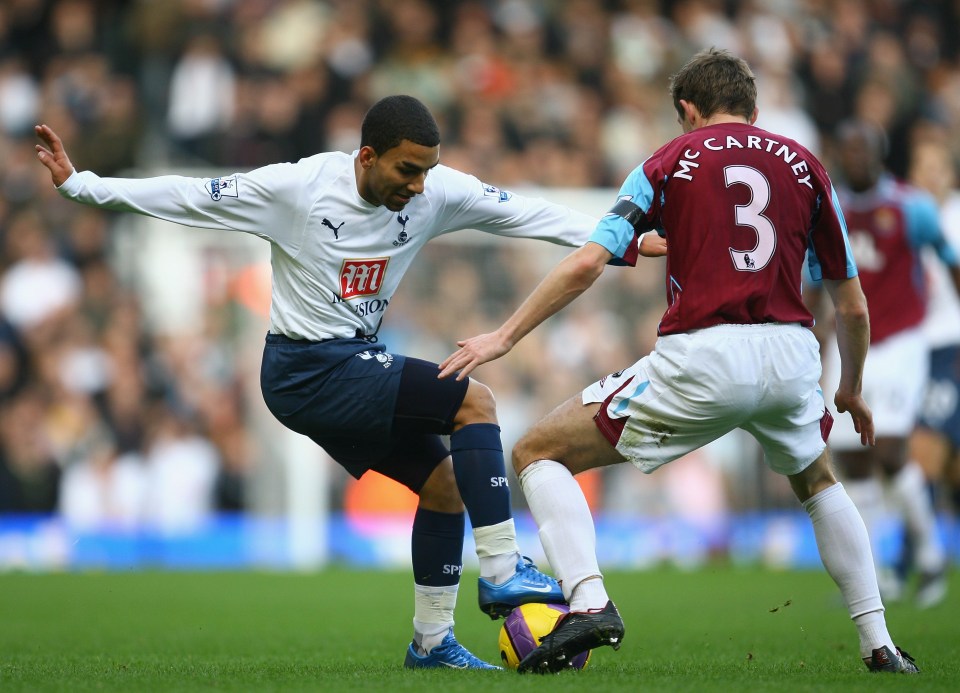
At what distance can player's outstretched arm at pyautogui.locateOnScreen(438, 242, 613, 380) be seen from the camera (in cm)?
490

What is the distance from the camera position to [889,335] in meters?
9.37

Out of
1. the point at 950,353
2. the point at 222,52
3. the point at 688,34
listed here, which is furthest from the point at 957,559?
the point at 222,52

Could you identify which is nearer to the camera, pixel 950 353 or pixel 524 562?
pixel 524 562

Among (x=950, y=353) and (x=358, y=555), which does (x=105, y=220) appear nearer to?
(x=358, y=555)

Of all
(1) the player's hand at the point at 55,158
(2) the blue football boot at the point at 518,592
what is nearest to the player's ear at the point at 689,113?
(2) the blue football boot at the point at 518,592

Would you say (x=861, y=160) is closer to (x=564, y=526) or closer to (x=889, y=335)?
(x=889, y=335)

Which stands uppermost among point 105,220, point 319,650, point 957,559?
point 105,220

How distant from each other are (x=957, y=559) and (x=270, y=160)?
861cm

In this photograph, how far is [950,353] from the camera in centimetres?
1127

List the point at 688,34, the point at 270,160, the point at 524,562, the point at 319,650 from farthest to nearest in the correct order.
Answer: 1. the point at 688,34
2. the point at 270,160
3. the point at 319,650
4. the point at 524,562

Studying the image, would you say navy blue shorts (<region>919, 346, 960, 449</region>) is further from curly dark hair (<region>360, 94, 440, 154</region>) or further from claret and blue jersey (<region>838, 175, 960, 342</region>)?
curly dark hair (<region>360, 94, 440, 154</region>)

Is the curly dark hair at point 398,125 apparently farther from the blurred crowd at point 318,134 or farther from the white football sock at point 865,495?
the blurred crowd at point 318,134

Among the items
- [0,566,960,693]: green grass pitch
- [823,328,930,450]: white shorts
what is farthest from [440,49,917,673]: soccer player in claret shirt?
[823,328,930,450]: white shorts

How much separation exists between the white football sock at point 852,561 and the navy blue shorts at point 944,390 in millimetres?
6491
